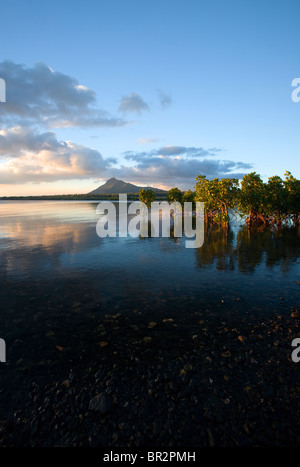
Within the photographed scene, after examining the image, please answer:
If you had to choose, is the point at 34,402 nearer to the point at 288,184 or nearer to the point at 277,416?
the point at 277,416

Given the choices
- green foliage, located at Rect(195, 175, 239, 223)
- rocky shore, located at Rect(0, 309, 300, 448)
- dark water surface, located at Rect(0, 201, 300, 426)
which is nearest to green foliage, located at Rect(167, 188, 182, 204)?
green foliage, located at Rect(195, 175, 239, 223)

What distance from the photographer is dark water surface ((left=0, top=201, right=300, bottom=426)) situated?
11078 mm

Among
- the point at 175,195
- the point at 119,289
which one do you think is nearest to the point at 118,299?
the point at 119,289

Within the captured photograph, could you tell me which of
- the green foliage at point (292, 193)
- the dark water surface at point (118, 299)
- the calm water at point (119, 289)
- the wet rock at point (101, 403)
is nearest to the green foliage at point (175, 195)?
the green foliage at point (292, 193)

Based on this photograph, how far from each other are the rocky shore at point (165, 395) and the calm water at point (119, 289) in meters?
1.42

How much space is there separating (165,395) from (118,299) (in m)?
9.32

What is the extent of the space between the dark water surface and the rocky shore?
24 cm

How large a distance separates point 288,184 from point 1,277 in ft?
237
